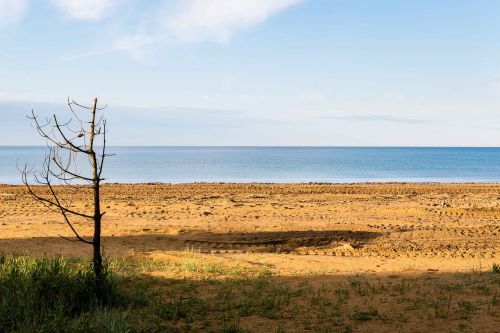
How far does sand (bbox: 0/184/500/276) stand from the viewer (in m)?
14.3

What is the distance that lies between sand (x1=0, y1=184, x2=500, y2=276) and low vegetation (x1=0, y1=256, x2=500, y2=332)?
2.06 meters

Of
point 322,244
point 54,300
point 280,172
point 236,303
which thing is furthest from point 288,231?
point 280,172

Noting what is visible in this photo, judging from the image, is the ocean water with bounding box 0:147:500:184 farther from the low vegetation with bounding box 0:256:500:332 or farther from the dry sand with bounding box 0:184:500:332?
the low vegetation with bounding box 0:256:500:332

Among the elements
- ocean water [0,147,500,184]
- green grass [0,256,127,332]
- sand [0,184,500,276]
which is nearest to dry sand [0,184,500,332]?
sand [0,184,500,276]

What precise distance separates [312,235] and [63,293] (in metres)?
11.2

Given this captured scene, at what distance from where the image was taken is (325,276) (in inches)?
460

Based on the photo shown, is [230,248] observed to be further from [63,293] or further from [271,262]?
[63,293]

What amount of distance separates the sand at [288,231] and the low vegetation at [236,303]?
2060mm

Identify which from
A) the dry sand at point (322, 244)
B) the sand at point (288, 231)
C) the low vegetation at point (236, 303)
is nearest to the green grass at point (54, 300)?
the low vegetation at point (236, 303)

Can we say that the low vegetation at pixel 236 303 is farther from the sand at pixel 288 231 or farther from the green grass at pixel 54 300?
the sand at pixel 288 231

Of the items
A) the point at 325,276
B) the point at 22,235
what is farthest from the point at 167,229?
the point at 325,276

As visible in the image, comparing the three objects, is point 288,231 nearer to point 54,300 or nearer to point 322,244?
point 322,244

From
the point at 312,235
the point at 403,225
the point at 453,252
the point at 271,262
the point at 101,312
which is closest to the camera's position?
the point at 101,312

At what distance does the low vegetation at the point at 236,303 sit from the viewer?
7.60m
